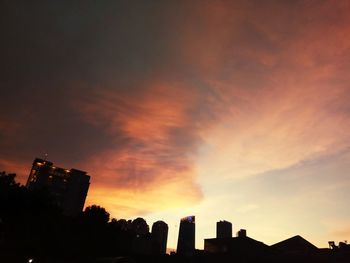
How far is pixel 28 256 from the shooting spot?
46.0 m

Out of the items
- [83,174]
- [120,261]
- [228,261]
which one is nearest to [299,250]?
[228,261]

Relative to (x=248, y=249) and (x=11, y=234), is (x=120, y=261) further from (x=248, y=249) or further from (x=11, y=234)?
(x=248, y=249)

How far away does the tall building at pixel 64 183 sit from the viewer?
138500 millimetres

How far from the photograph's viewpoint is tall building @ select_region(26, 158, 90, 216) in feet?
454

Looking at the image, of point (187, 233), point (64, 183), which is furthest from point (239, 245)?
point (187, 233)

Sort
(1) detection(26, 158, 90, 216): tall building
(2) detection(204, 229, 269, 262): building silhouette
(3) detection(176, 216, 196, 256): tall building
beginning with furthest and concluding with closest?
(3) detection(176, 216, 196, 256): tall building, (1) detection(26, 158, 90, 216): tall building, (2) detection(204, 229, 269, 262): building silhouette

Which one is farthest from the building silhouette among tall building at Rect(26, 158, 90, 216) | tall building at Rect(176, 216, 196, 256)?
tall building at Rect(176, 216, 196, 256)

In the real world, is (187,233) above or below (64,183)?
below

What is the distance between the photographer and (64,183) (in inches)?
5640

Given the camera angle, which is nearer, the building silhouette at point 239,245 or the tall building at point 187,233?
the building silhouette at point 239,245

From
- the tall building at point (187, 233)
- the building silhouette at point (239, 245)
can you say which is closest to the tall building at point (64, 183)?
the tall building at point (187, 233)

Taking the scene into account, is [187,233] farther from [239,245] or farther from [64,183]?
[239,245]

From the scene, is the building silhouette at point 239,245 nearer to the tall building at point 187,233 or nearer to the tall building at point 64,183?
the tall building at point 64,183

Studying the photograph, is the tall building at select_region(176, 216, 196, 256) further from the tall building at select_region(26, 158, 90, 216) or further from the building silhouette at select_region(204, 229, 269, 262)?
the building silhouette at select_region(204, 229, 269, 262)
